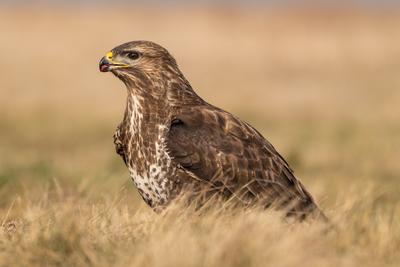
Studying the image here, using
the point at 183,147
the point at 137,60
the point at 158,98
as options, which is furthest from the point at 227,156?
the point at 137,60

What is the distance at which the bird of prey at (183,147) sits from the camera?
21.3ft

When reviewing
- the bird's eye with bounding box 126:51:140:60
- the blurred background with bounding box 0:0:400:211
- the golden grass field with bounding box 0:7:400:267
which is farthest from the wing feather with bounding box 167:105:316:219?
the blurred background with bounding box 0:0:400:211

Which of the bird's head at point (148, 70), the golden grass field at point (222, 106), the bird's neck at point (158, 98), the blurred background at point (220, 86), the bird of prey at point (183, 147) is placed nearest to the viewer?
the golden grass field at point (222, 106)

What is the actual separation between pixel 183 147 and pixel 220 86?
14.0 metres

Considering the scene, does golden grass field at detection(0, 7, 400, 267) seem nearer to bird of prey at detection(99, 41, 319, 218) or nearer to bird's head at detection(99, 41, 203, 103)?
bird of prey at detection(99, 41, 319, 218)

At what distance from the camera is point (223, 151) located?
264 inches

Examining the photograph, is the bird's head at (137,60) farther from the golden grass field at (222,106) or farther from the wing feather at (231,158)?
the golden grass field at (222,106)

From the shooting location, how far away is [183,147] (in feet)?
21.4

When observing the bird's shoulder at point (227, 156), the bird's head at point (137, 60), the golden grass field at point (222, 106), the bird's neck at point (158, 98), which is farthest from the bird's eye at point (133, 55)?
the golden grass field at point (222, 106)

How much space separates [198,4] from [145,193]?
2976cm

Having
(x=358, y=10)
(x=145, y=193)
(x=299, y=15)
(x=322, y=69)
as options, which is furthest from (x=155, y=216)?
(x=358, y=10)

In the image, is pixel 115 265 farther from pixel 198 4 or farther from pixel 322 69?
pixel 198 4

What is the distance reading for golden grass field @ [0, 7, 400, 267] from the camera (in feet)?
17.9

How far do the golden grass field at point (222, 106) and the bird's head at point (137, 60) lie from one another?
0.93 metres
